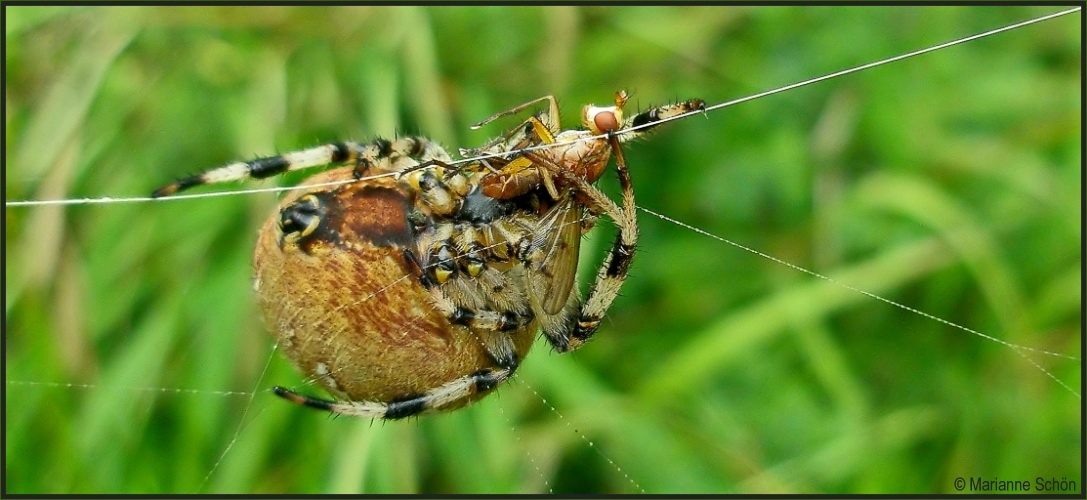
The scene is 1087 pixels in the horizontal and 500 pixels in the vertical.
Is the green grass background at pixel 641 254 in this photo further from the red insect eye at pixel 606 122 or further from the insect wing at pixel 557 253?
the red insect eye at pixel 606 122

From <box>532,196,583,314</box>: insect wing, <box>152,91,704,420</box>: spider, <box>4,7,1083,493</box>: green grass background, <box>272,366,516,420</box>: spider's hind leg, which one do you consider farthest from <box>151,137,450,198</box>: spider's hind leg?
<box>4,7,1083,493</box>: green grass background

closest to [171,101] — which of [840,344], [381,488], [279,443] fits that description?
[279,443]

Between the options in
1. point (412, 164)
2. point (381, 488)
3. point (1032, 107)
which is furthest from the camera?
point (1032, 107)

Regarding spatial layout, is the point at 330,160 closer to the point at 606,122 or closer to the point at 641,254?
the point at 606,122

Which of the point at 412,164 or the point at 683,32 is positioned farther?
the point at 683,32

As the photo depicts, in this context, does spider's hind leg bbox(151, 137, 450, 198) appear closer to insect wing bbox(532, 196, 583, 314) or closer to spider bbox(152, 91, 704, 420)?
spider bbox(152, 91, 704, 420)

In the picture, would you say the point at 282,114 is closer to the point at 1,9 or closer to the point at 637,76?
the point at 1,9
